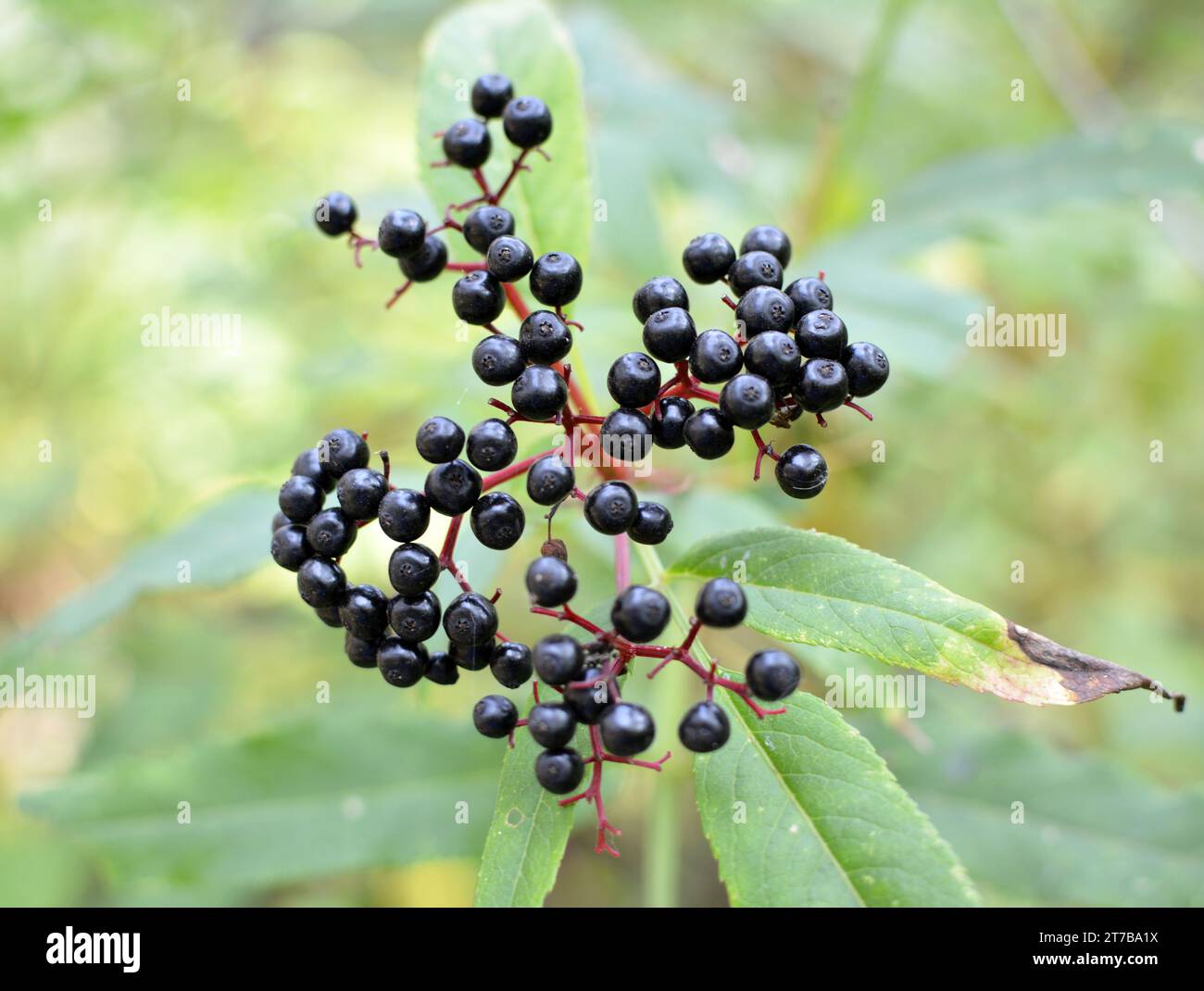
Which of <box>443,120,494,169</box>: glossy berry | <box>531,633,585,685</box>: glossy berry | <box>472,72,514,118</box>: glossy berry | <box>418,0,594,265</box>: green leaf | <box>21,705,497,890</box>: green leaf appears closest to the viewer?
<box>531,633,585,685</box>: glossy berry

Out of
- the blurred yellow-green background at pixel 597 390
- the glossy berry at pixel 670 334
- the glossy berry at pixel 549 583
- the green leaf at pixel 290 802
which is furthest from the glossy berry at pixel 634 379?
the green leaf at pixel 290 802

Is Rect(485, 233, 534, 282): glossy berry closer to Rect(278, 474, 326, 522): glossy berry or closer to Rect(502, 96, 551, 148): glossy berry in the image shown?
Rect(502, 96, 551, 148): glossy berry

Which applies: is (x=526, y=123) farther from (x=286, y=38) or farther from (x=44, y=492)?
(x=286, y=38)

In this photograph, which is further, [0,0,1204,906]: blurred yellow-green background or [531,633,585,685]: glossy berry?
[0,0,1204,906]: blurred yellow-green background

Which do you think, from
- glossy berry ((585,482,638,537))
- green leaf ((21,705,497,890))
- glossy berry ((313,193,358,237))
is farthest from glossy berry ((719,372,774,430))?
green leaf ((21,705,497,890))

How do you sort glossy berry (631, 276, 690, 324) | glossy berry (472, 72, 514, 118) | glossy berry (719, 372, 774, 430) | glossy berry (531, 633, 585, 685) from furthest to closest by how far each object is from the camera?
glossy berry (472, 72, 514, 118)
glossy berry (631, 276, 690, 324)
glossy berry (719, 372, 774, 430)
glossy berry (531, 633, 585, 685)

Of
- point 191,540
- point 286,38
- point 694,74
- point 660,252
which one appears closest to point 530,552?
point 660,252
